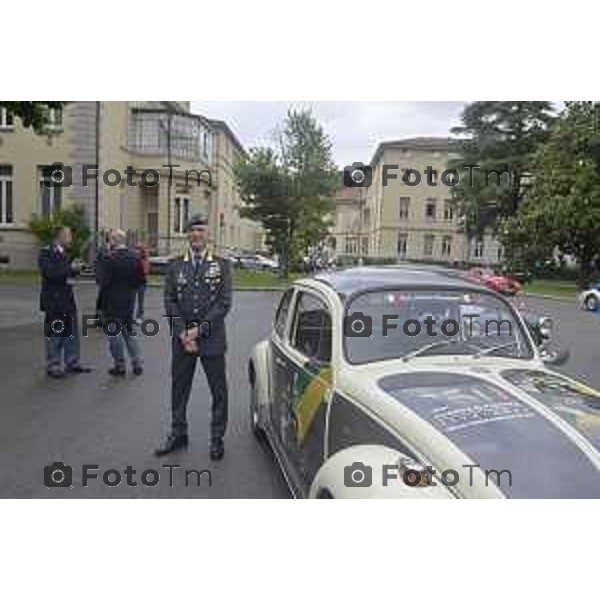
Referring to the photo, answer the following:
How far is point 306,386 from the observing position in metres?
4.19

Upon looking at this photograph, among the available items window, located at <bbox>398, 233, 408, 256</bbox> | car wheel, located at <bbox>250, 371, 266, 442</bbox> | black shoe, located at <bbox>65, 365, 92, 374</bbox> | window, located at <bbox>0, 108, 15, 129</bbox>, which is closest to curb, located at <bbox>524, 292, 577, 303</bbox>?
window, located at <bbox>398, 233, 408, 256</bbox>

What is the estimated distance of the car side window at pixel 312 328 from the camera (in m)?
4.12

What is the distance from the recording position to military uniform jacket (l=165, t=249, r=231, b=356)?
511cm

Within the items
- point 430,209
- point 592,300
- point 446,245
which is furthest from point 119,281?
point 446,245

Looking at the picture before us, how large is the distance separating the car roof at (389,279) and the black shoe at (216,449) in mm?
1556

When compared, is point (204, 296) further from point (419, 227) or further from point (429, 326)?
point (419, 227)

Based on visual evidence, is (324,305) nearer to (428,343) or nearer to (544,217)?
(428,343)

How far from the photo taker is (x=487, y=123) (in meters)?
48.2

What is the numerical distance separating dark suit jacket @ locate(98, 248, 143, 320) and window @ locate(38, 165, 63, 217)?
8.94 meters

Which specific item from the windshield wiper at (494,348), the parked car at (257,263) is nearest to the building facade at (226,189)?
the parked car at (257,263)

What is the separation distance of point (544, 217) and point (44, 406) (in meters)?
33.5

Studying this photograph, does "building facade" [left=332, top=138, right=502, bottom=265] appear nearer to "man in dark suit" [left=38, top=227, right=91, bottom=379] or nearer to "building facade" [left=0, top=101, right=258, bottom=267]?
"building facade" [left=0, top=101, right=258, bottom=267]

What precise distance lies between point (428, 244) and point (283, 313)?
46637 millimetres
